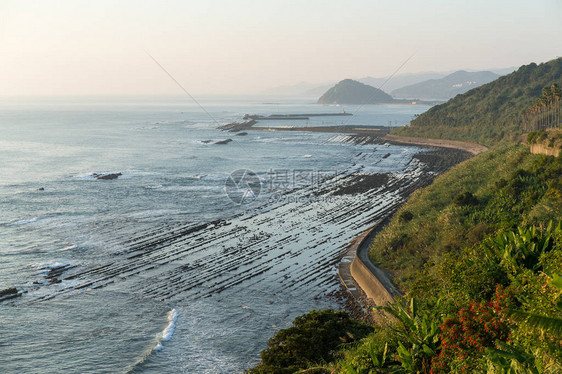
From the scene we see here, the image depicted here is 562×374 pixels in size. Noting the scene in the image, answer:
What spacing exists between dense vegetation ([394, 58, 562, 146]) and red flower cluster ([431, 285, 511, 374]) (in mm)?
107797

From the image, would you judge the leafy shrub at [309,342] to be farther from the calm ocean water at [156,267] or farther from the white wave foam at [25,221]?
the white wave foam at [25,221]

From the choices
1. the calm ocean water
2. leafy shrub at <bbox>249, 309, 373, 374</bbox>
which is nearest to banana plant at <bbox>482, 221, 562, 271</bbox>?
leafy shrub at <bbox>249, 309, 373, 374</bbox>

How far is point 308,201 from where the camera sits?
65812mm

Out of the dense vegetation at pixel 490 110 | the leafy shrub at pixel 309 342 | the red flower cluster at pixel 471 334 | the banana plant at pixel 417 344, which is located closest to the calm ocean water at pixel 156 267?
the leafy shrub at pixel 309 342

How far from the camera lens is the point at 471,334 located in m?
15.3

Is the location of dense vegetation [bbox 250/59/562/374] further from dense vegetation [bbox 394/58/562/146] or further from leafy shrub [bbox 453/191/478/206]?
dense vegetation [bbox 394/58/562/146]

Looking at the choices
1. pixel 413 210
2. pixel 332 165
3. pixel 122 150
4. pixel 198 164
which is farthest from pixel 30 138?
pixel 413 210

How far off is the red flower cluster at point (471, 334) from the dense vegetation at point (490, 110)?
354ft

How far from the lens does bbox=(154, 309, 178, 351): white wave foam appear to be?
28969 millimetres

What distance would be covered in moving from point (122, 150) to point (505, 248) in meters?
119

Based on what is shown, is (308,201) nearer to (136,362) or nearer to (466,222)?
(466,222)

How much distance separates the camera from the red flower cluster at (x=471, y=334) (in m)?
14.8

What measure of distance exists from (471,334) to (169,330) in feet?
67.8

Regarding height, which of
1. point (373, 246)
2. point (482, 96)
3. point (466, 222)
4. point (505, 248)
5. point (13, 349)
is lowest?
point (13, 349)
